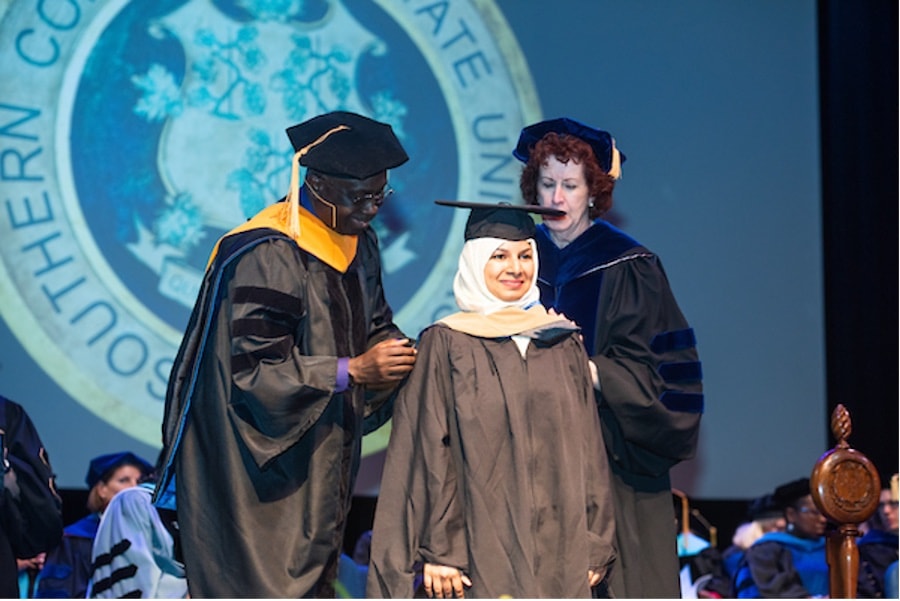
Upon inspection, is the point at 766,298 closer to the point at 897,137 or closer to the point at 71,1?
the point at 897,137

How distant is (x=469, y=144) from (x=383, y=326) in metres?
2.43

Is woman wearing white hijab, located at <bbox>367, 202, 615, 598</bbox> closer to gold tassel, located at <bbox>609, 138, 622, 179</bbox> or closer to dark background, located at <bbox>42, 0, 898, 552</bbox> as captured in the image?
gold tassel, located at <bbox>609, 138, 622, 179</bbox>

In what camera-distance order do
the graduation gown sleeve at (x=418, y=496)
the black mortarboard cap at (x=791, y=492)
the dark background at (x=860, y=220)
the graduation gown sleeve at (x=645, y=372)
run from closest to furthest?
the graduation gown sleeve at (x=418, y=496), the graduation gown sleeve at (x=645, y=372), the black mortarboard cap at (x=791, y=492), the dark background at (x=860, y=220)

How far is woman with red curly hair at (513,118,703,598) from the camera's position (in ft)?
14.0

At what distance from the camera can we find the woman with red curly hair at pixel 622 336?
4270 millimetres

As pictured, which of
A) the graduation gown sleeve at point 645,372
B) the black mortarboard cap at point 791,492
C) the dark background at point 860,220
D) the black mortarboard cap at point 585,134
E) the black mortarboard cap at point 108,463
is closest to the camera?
the graduation gown sleeve at point 645,372

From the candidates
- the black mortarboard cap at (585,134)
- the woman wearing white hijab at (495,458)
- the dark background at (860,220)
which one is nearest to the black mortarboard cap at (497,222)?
the woman wearing white hijab at (495,458)

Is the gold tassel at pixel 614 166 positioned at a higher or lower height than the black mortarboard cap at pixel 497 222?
higher

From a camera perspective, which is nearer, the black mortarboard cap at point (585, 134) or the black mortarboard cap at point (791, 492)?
the black mortarboard cap at point (585, 134)

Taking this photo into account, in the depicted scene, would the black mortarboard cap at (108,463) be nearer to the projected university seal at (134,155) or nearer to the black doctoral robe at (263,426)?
the projected university seal at (134,155)

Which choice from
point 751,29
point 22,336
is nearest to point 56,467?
point 22,336

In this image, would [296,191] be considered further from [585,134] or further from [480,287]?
[585,134]

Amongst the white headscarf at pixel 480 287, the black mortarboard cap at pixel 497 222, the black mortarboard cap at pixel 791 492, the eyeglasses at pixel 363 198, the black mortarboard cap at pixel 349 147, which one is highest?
the black mortarboard cap at pixel 349 147

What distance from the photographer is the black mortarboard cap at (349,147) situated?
398 centimetres
